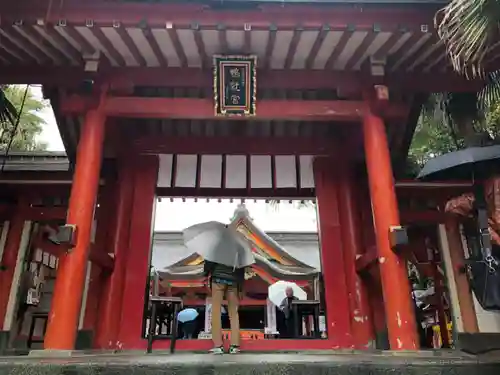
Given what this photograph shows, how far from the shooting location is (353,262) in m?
6.86

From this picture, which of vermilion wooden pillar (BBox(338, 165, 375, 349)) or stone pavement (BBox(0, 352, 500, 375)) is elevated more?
vermilion wooden pillar (BBox(338, 165, 375, 349))

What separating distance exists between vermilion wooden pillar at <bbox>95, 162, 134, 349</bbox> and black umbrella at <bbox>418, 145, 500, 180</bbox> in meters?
4.36

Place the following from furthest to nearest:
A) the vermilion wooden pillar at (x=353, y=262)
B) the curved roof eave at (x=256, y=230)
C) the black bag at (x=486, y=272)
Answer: the curved roof eave at (x=256, y=230), the vermilion wooden pillar at (x=353, y=262), the black bag at (x=486, y=272)

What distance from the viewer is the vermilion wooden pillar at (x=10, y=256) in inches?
281

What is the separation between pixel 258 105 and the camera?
5891mm

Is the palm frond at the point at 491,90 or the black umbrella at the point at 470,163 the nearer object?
the black umbrella at the point at 470,163

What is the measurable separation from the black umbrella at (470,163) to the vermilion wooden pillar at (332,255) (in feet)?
6.80

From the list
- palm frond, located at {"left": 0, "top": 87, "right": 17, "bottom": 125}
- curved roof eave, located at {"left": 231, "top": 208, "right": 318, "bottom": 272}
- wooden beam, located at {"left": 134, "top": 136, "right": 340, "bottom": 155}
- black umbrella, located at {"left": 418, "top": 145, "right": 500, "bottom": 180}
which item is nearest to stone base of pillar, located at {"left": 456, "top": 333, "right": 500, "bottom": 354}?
black umbrella, located at {"left": 418, "top": 145, "right": 500, "bottom": 180}

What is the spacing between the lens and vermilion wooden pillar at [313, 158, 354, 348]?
654 centimetres

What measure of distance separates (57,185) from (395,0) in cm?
559

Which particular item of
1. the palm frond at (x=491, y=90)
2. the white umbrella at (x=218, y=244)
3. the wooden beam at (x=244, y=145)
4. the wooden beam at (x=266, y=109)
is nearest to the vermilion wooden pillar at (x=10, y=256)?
the wooden beam at (x=244, y=145)

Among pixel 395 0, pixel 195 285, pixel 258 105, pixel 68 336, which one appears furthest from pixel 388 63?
pixel 195 285

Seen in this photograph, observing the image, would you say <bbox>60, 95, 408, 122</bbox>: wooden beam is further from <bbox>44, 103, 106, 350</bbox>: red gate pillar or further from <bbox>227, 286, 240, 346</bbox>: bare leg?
<bbox>227, 286, 240, 346</bbox>: bare leg

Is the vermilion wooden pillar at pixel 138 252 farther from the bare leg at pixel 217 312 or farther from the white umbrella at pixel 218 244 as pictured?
the bare leg at pixel 217 312
